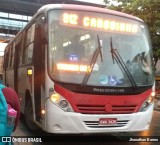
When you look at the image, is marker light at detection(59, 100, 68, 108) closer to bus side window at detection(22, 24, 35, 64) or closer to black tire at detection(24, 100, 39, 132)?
black tire at detection(24, 100, 39, 132)

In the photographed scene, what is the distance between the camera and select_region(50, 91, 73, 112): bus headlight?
20.6 ft

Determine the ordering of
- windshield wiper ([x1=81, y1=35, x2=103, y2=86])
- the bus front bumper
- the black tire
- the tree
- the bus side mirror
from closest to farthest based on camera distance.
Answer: the bus front bumper → windshield wiper ([x1=81, y1=35, x2=103, y2=86]) → the bus side mirror → the black tire → the tree

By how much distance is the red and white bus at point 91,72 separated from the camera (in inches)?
248

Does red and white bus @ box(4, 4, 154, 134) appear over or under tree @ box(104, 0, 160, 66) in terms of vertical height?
under

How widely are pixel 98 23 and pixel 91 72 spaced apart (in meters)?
1.07

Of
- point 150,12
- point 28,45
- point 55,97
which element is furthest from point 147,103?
point 150,12

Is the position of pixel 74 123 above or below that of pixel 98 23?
below

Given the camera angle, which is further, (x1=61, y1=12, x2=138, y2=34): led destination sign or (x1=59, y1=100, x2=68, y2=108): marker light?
(x1=61, y1=12, x2=138, y2=34): led destination sign

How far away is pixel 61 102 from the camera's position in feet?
20.6

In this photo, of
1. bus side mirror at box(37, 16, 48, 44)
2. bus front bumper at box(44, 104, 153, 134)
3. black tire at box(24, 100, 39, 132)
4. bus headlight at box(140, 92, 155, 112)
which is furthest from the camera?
black tire at box(24, 100, 39, 132)

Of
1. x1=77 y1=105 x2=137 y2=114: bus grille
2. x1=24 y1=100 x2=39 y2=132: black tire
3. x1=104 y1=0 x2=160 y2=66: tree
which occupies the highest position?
x1=104 y1=0 x2=160 y2=66: tree

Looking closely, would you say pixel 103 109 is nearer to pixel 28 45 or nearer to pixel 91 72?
pixel 91 72

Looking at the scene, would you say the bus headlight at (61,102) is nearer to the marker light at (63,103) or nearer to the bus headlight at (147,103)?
the marker light at (63,103)

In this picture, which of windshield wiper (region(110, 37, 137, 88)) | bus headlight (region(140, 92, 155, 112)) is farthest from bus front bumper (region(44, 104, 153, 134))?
windshield wiper (region(110, 37, 137, 88))
